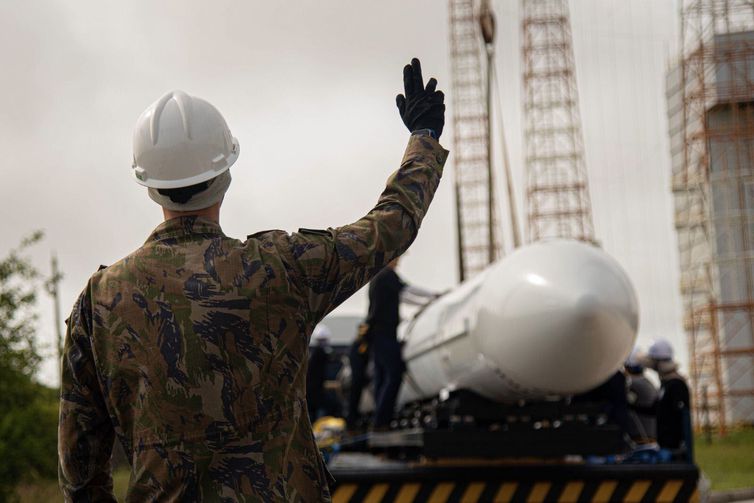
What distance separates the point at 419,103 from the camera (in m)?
3.05

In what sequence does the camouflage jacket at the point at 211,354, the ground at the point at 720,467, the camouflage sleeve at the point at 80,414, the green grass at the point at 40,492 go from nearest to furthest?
the camouflage jacket at the point at 211,354, the camouflage sleeve at the point at 80,414, the green grass at the point at 40,492, the ground at the point at 720,467

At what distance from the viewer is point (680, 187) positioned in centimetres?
5103

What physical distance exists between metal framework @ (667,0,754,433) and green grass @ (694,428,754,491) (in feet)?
10.6

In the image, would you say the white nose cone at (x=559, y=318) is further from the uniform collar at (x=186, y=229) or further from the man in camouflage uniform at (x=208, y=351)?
the uniform collar at (x=186, y=229)

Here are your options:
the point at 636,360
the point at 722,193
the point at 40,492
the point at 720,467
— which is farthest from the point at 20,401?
the point at 722,193

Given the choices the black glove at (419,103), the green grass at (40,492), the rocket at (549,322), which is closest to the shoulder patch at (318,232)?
the black glove at (419,103)

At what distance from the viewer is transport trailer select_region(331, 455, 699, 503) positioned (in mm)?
8383

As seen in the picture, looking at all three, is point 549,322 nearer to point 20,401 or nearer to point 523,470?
point 523,470

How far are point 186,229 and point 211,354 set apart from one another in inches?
13.2

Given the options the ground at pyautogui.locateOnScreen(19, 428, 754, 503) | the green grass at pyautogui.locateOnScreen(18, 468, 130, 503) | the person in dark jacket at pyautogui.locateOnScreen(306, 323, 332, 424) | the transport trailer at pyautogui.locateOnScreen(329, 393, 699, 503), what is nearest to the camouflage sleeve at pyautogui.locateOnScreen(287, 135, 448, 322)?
the transport trailer at pyautogui.locateOnScreen(329, 393, 699, 503)

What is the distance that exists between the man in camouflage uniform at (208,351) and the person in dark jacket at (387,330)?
7459mm

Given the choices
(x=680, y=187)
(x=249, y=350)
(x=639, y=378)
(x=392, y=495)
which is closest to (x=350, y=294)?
(x=249, y=350)

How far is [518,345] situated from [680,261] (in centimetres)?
4721

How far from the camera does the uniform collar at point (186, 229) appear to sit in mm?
2795
